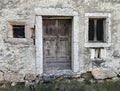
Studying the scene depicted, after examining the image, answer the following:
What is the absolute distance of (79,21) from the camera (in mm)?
5762

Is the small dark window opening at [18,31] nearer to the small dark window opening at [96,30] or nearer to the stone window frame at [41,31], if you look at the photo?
the stone window frame at [41,31]

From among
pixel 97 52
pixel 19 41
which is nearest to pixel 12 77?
pixel 19 41

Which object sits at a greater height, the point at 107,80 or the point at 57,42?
the point at 57,42

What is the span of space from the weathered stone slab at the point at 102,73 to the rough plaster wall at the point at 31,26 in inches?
5.0

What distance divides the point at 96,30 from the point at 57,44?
1068mm

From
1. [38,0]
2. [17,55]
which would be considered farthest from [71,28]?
[17,55]

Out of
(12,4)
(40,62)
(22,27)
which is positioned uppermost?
(12,4)

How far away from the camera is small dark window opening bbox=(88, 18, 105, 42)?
5996 millimetres

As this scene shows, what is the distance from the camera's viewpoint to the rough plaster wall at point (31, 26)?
217 inches

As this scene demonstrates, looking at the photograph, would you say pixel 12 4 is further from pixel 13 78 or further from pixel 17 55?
pixel 13 78

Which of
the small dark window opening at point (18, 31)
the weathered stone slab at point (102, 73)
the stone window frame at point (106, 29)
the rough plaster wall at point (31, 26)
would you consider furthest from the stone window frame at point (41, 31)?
the weathered stone slab at point (102, 73)

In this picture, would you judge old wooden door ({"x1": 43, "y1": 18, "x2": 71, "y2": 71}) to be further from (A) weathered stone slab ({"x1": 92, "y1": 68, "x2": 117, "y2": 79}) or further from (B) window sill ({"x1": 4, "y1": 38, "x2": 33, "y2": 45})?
(A) weathered stone slab ({"x1": 92, "y1": 68, "x2": 117, "y2": 79})

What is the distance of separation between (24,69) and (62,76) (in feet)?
3.11

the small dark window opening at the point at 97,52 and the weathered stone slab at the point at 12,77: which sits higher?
the small dark window opening at the point at 97,52
